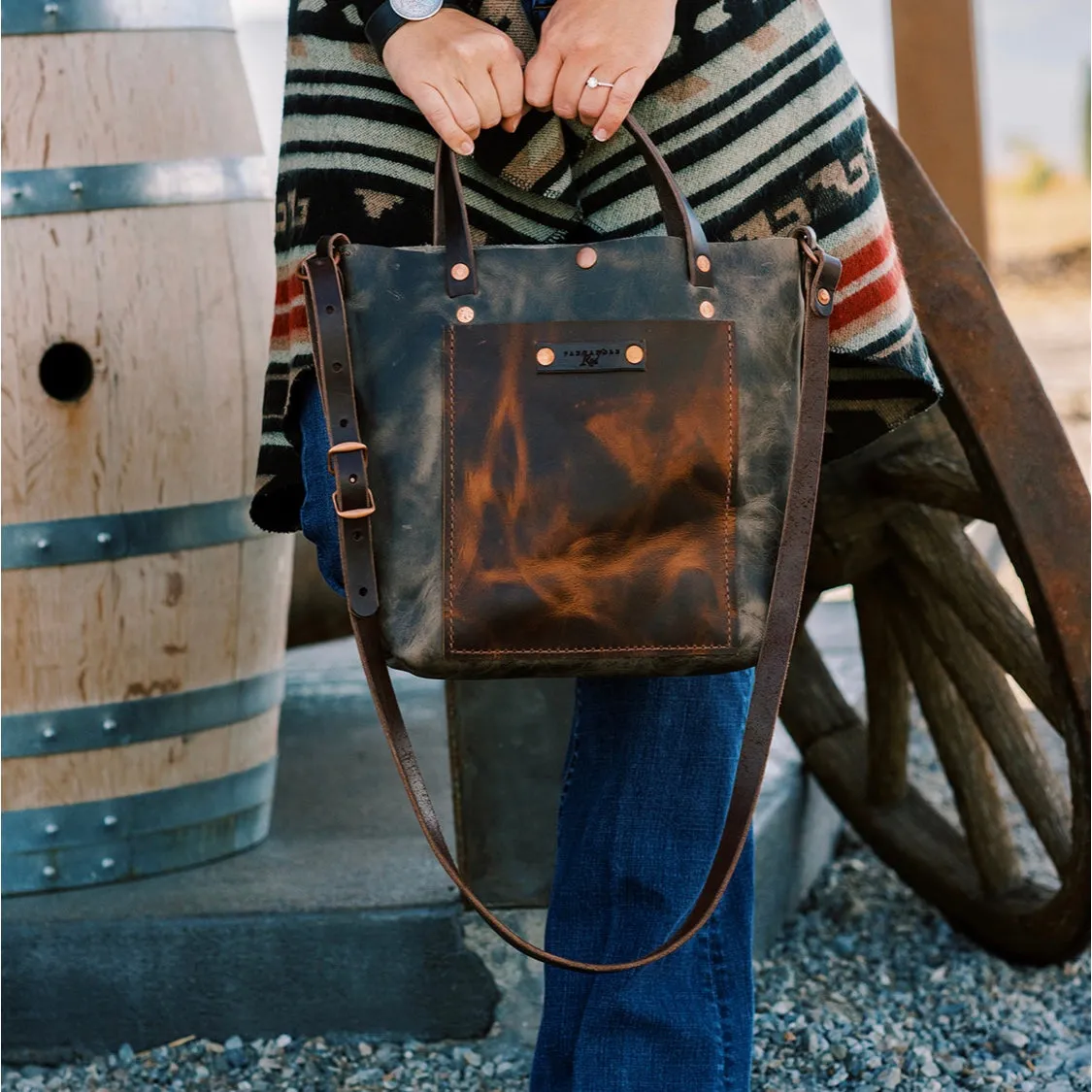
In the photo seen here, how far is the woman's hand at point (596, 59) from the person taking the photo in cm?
106

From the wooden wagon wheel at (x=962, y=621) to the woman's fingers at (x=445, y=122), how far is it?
2.37 ft

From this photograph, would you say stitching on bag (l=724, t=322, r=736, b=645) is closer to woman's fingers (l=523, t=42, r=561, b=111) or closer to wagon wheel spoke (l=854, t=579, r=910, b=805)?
woman's fingers (l=523, t=42, r=561, b=111)

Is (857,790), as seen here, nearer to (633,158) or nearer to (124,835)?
(124,835)

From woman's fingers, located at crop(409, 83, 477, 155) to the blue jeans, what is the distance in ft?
0.74

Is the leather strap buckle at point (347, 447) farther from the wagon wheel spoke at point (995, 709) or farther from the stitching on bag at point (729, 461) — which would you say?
the wagon wheel spoke at point (995, 709)

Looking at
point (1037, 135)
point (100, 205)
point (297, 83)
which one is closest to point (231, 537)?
point (100, 205)

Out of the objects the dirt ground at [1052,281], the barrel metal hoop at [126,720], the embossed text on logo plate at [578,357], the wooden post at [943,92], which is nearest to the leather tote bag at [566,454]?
the embossed text on logo plate at [578,357]

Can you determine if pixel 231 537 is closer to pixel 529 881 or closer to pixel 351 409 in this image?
pixel 529 881

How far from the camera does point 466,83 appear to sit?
1.07 meters

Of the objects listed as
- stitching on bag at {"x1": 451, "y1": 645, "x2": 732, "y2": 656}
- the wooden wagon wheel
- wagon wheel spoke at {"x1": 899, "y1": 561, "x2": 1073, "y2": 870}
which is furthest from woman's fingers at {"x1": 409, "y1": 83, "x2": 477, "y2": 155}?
wagon wheel spoke at {"x1": 899, "y1": 561, "x2": 1073, "y2": 870}

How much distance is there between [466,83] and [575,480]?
288mm

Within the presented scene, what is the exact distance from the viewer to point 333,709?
108 inches

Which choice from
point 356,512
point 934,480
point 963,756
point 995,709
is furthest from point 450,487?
point 963,756

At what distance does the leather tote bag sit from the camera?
40.7 inches
